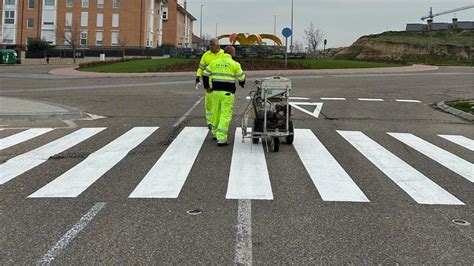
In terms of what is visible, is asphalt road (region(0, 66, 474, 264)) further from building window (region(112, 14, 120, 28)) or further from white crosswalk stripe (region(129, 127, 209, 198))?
building window (region(112, 14, 120, 28))

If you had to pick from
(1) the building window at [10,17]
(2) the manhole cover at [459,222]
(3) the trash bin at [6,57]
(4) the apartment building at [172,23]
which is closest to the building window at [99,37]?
(1) the building window at [10,17]

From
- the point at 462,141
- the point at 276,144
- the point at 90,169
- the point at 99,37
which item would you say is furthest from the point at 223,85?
the point at 99,37

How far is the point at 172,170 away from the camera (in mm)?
7367

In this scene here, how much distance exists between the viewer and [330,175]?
23.6 ft

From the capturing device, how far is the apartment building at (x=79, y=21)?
7806 centimetres

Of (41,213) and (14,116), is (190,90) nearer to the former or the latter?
(14,116)

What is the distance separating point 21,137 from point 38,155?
7.35ft

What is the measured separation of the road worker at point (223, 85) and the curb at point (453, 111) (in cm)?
857

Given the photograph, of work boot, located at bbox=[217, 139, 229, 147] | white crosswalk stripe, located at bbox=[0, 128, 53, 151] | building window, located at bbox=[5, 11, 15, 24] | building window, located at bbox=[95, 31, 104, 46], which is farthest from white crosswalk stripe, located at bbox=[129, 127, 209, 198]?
building window, located at bbox=[5, 11, 15, 24]

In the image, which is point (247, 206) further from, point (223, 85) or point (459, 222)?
point (223, 85)

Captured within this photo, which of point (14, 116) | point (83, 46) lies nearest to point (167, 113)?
point (14, 116)

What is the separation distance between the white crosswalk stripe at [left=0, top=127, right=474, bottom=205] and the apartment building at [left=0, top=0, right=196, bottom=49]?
232 ft

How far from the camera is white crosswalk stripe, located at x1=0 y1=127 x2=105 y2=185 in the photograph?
287 inches

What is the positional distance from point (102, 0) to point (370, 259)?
81.3 m
